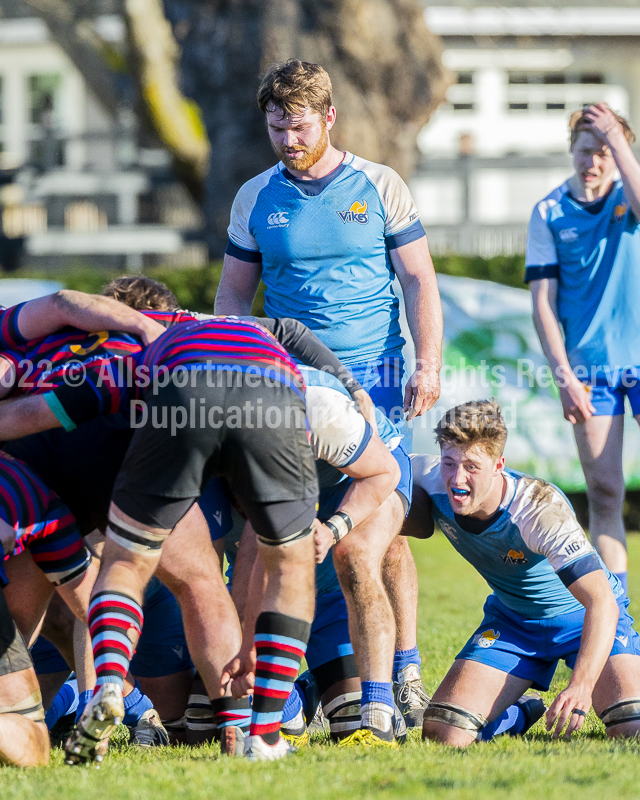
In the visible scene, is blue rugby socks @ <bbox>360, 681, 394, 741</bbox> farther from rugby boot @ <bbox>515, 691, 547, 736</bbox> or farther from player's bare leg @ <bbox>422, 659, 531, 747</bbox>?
rugby boot @ <bbox>515, 691, 547, 736</bbox>

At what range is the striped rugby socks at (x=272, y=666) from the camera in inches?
133

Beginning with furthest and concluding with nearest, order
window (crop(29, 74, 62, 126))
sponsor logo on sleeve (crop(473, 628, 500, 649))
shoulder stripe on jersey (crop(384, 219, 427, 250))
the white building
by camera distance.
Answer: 1. window (crop(29, 74, 62, 126))
2. the white building
3. shoulder stripe on jersey (crop(384, 219, 427, 250))
4. sponsor logo on sleeve (crop(473, 628, 500, 649))

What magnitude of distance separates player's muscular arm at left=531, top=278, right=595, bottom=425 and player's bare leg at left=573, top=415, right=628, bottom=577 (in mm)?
100

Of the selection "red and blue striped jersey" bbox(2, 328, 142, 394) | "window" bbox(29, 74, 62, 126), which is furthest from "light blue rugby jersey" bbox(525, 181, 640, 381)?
"window" bbox(29, 74, 62, 126)

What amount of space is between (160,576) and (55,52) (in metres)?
23.7

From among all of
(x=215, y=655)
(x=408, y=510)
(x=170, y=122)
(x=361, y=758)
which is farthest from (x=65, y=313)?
(x=170, y=122)

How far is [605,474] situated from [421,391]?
1481mm

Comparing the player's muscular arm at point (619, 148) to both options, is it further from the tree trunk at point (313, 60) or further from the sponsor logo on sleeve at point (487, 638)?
the tree trunk at point (313, 60)

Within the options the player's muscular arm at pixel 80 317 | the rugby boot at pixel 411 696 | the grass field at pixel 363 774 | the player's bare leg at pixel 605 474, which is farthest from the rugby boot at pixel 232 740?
the player's bare leg at pixel 605 474

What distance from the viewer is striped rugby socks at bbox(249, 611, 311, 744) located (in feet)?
11.1

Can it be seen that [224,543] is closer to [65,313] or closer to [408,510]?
[408,510]

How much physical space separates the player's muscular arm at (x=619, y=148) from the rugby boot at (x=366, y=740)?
10.3 feet

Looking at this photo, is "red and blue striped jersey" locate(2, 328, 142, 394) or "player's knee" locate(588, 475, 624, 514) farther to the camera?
"player's knee" locate(588, 475, 624, 514)

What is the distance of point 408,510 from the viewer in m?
4.33
